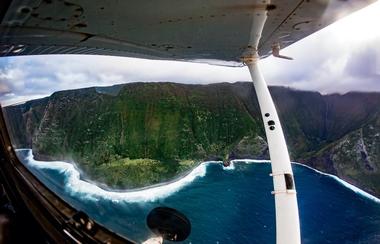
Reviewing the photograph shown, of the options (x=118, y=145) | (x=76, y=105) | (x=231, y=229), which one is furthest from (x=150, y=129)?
(x=231, y=229)

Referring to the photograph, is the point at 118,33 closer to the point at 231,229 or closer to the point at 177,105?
the point at 177,105

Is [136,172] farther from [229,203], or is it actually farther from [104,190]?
[229,203]

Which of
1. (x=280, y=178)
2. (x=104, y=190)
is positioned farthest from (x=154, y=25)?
(x=280, y=178)

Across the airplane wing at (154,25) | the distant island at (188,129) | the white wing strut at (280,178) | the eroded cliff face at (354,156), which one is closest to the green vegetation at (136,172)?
the distant island at (188,129)

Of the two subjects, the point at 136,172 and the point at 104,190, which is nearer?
the point at 104,190

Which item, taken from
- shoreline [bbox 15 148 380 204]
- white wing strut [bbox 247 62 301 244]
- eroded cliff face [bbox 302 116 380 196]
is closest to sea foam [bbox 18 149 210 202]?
shoreline [bbox 15 148 380 204]

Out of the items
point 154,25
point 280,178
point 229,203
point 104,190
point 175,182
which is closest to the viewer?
point 154,25

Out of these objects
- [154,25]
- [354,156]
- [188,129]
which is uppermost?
[154,25]
